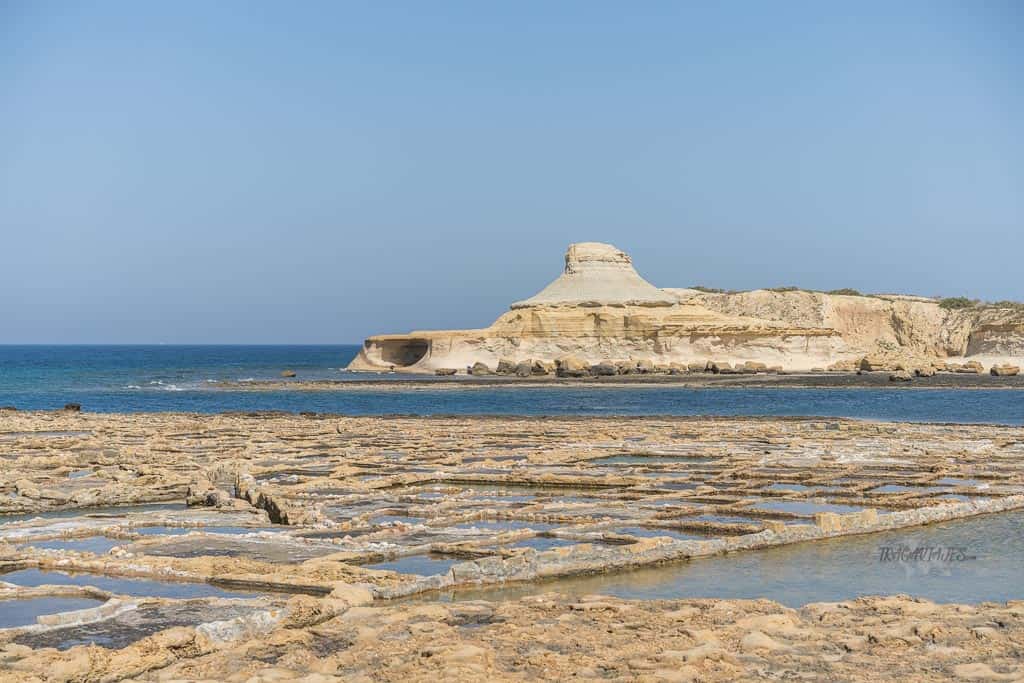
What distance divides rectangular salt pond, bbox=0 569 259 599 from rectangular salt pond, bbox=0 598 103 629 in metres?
0.40

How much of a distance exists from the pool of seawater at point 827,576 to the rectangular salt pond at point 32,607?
3322mm

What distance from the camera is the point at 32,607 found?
9.85m

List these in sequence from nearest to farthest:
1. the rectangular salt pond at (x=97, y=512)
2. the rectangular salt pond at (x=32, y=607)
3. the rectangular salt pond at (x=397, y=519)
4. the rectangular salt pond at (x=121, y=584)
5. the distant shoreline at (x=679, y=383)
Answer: the rectangular salt pond at (x=32, y=607), the rectangular salt pond at (x=121, y=584), the rectangular salt pond at (x=397, y=519), the rectangular salt pond at (x=97, y=512), the distant shoreline at (x=679, y=383)

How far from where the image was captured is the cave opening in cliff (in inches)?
3784

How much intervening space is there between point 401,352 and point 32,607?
8808 cm

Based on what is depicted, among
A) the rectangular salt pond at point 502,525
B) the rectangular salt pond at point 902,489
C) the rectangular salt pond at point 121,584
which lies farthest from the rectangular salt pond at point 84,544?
the rectangular salt pond at point 902,489

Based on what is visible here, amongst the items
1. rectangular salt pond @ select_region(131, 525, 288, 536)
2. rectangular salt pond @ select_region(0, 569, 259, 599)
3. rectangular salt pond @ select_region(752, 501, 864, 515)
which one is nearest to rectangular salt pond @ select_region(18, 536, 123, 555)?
rectangular salt pond @ select_region(131, 525, 288, 536)

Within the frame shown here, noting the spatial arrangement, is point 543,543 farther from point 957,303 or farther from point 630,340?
point 957,303

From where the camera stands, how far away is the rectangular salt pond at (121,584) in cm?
1026

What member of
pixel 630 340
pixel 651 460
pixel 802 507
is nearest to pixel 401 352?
pixel 630 340

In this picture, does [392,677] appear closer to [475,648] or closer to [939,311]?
[475,648]

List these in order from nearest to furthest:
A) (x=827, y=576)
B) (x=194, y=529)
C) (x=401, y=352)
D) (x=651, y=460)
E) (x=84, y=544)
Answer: (x=827, y=576), (x=84, y=544), (x=194, y=529), (x=651, y=460), (x=401, y=352)

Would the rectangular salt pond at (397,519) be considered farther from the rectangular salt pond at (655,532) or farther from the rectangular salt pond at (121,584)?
the rectangular salt pond at (121,584)

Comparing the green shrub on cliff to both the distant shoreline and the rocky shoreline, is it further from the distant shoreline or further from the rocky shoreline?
the rocky shoreline
